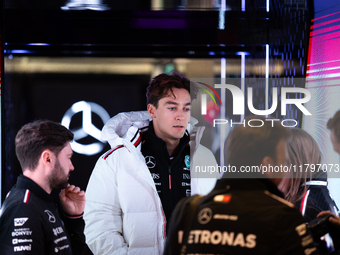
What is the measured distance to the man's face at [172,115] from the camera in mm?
2811

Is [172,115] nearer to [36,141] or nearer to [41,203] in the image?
[36,141]

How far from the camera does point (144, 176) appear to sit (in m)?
2.61

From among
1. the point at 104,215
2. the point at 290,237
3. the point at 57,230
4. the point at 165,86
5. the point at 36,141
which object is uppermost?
the point at 165,86

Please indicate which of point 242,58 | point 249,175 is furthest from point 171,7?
point 249,175

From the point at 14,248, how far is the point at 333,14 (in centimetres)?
262

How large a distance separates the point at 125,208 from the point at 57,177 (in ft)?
2.10

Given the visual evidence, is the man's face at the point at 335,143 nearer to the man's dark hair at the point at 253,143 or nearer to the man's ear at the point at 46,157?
the man's dark hair at the point at 253,143

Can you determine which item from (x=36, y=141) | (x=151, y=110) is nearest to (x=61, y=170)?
(x=36, y=141)

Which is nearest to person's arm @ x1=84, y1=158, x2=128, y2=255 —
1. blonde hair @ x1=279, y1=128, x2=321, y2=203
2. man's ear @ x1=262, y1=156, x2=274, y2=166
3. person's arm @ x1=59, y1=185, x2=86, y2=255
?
person's arm @ x1=59, y1=185, x2=86, y2=255

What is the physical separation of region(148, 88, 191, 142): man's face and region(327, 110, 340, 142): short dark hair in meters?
1.02

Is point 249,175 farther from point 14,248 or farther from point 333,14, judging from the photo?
point 333,14

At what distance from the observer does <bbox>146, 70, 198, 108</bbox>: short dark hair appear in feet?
9.45

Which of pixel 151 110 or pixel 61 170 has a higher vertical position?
pixel 151 110

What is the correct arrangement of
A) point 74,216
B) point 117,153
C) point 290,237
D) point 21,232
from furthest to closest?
point 117,153, point 74,216, point 21,232, point 290,237
